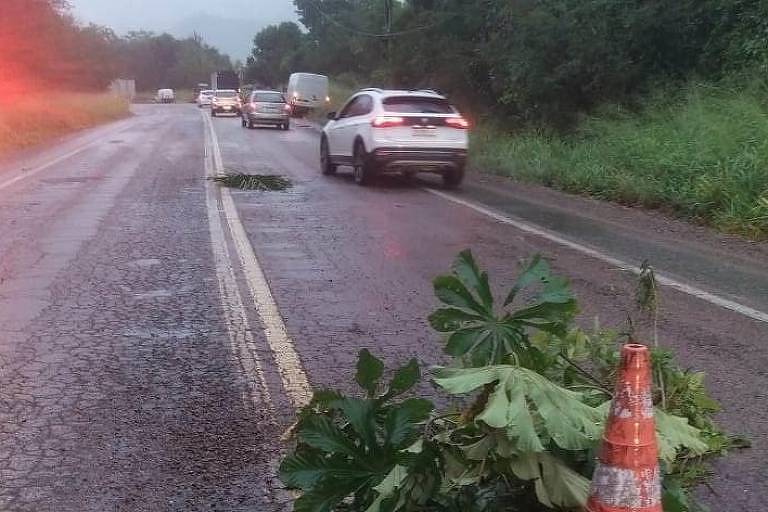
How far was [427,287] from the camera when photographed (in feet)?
23.9

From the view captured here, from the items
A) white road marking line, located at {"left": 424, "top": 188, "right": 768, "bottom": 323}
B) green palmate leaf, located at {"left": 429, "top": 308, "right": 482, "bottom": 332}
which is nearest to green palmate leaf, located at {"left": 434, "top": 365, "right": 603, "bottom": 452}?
green palmate leaf, located at {"left": 429, "top": 308, "right": 482, "bottom": 332}

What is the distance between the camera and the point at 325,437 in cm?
301

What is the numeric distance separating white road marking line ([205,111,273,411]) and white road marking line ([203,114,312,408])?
0.39 feet

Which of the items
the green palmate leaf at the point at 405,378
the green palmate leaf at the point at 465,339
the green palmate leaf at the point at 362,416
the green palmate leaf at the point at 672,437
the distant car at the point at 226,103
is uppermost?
the green palmate leaf at the point at 465,339

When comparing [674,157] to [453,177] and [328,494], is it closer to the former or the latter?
[453,177]

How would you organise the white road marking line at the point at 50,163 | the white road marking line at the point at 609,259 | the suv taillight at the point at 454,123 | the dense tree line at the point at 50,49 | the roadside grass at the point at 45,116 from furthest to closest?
the dense tree line at the point at 50,49 → the roadside grass at the point at 45,116 → the white road marking line at the point at 50,163 → the suv taillight at the point at 454,123 → the white road marking line at the point at 609,259

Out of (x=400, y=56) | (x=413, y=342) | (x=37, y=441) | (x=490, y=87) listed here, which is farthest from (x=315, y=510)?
(x=400, y=56)

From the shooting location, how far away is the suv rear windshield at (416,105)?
14836 mm

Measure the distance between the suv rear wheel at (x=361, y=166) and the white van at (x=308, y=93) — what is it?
3408 centimetres

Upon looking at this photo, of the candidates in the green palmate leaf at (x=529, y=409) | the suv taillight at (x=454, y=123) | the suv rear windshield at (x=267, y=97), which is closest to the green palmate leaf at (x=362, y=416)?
the green palmate leaf at (x=529, y=409)

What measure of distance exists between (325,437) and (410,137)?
39.2ft

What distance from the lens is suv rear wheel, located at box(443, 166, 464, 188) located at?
15039mm

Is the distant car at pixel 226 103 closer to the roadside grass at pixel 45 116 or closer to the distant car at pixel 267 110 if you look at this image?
the roadside grass at pixel 45 116

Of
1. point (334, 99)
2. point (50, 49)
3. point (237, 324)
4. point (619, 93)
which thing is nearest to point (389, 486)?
point (237, 324)
